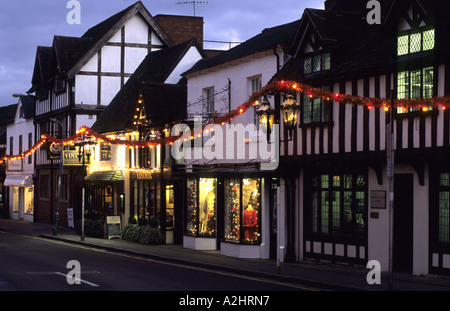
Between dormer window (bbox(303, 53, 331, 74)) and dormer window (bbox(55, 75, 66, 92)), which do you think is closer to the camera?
dormer window (bbox(303, 53, 331, 74))

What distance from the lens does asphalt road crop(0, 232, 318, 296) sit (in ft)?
53.2

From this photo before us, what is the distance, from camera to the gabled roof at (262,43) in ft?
79.9

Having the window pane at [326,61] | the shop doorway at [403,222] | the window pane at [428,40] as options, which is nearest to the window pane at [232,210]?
the window pane at [326,61]

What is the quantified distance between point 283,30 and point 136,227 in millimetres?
11204

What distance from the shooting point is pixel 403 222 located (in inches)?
763

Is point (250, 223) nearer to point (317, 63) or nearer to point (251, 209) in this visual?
point (251, 209)

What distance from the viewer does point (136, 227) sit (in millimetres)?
32219

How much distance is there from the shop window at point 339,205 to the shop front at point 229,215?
2.43m

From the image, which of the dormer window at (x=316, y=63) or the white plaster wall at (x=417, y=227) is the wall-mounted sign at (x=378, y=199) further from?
the dormer window at (x=316, y=63)

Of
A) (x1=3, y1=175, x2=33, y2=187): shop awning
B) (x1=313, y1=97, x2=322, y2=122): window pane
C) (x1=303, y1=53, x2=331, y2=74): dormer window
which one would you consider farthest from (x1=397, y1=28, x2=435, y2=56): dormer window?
(x1=3, y1=175, x2=33, y2=187): shop awning

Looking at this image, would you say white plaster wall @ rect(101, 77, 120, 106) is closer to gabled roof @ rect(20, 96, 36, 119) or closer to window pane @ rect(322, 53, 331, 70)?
gabled roof @ rect(20, 96, 36, 119)

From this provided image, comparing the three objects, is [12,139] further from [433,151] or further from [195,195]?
[433,151]

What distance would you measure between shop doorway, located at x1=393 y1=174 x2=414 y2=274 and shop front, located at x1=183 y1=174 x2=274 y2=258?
225 inches
